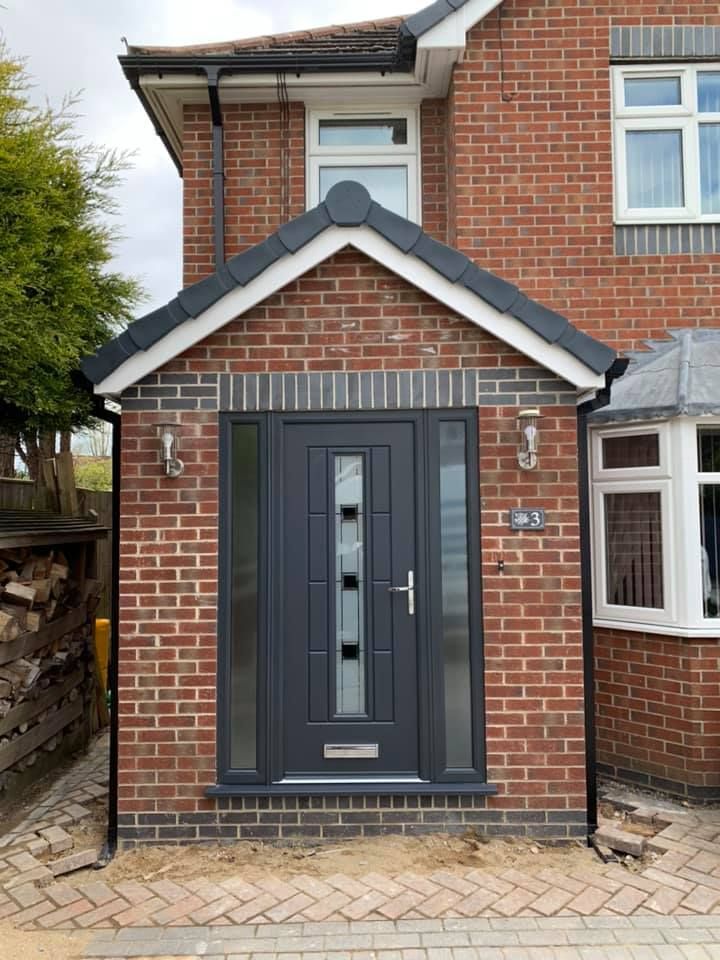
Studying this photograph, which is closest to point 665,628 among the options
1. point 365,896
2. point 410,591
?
point 410,591

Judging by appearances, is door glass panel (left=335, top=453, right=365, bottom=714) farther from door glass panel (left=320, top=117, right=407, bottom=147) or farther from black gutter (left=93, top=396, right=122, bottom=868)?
door glass panel (left=320, top=117, right=407, bottom=147)

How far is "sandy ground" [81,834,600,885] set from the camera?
14.7ft

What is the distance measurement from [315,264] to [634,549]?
3.52 meters

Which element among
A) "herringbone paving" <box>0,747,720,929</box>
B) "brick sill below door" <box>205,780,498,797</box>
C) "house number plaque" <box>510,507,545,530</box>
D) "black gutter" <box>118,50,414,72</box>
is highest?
"black gutter" <box>118,50,414,72</box>

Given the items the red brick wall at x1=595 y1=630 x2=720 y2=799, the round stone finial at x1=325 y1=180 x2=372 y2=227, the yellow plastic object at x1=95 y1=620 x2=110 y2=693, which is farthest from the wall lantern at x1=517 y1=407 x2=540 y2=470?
the yellow plastic object at x1=95 y1=620 x2=110 y2=693

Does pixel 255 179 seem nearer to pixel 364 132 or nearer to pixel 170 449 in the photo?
pixel 364 132

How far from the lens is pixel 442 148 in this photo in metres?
7.42

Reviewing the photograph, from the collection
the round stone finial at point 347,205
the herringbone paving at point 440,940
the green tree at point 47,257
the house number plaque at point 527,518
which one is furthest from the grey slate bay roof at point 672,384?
the green tree at point 47,257

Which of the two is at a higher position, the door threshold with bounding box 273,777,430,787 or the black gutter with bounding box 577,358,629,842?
the black gutter with bounding box 577,358,629,842

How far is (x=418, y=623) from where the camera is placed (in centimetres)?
498

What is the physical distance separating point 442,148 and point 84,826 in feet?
22.1

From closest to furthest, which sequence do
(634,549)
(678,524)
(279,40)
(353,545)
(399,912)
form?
(399,912), (353,545), (678,524), (634,549), (279,40)

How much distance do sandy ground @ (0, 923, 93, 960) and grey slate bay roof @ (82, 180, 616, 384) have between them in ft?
10.4

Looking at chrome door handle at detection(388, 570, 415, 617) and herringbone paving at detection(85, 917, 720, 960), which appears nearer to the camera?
herringbone paving at detection(85, 917, 720, 960)
